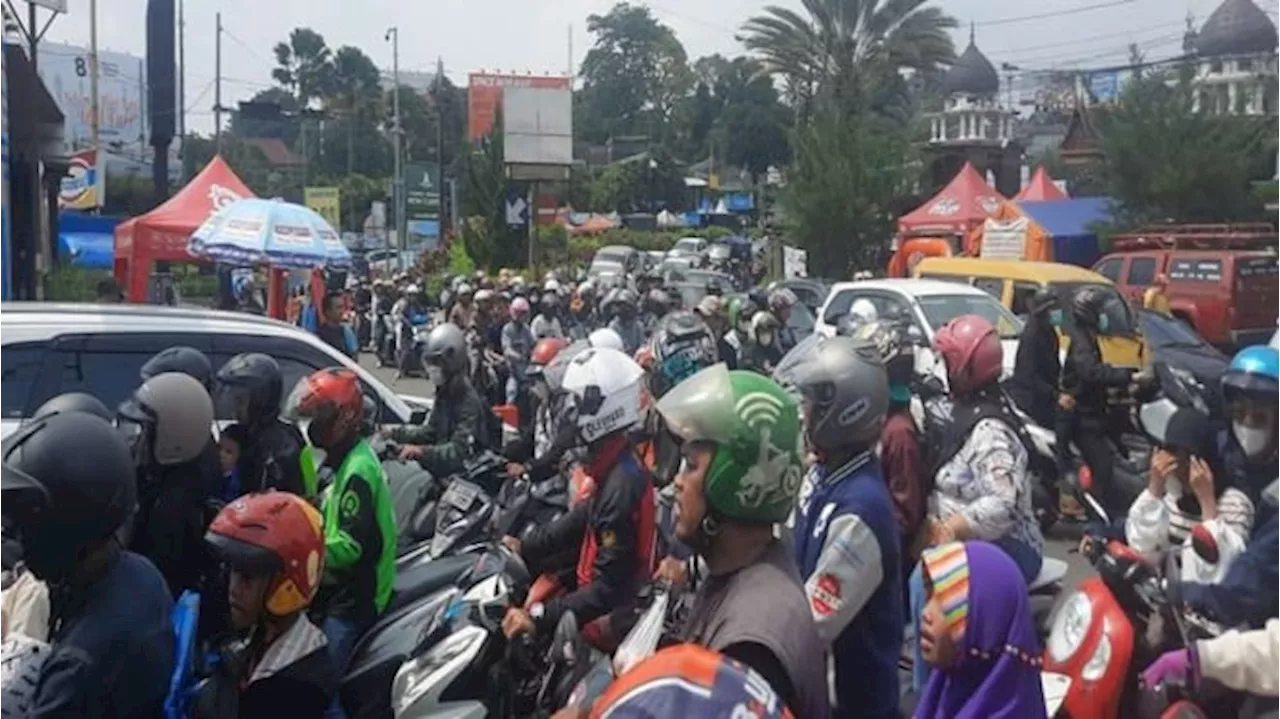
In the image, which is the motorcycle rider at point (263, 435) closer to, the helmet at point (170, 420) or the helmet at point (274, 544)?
the helmet at point (170, 420)

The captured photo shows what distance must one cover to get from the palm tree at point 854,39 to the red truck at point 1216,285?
24892 mm

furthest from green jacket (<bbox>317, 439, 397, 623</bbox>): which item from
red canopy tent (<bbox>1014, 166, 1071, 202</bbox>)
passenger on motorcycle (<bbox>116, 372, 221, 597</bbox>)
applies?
red canopy tent (<bbox>1014, 166, 1071, 202</bbox>)

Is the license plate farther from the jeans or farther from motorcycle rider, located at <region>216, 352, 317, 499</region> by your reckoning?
the jeans

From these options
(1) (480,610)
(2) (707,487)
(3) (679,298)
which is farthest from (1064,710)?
(3) (679,298)

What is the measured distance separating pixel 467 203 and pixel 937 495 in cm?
4244

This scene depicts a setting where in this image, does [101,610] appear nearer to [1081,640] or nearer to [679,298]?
[1081,640]

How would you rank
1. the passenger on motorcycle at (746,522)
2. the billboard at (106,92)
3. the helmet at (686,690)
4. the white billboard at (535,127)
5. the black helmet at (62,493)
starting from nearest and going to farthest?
the helmet at (686,690)
the passenger on motorcycle at (746,522)
the black helmet at (62,493)
the white billboard at (535,127)
the billboard at (106,92)

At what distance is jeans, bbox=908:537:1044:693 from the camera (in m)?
3.83

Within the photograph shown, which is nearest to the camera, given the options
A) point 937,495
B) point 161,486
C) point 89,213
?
point 161,486

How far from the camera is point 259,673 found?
426 cm

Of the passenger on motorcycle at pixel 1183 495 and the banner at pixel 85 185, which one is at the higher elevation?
the banner at pixel 85 185

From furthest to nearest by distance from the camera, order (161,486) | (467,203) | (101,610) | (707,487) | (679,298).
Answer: (467,203) → (679,298) → (161,486) → (101,610) → (707,487)

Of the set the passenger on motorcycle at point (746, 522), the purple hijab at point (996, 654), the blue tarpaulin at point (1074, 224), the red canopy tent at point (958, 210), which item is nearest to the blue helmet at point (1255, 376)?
the purple hijab at point (996, 654)

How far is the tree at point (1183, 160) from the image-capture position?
3500cm
